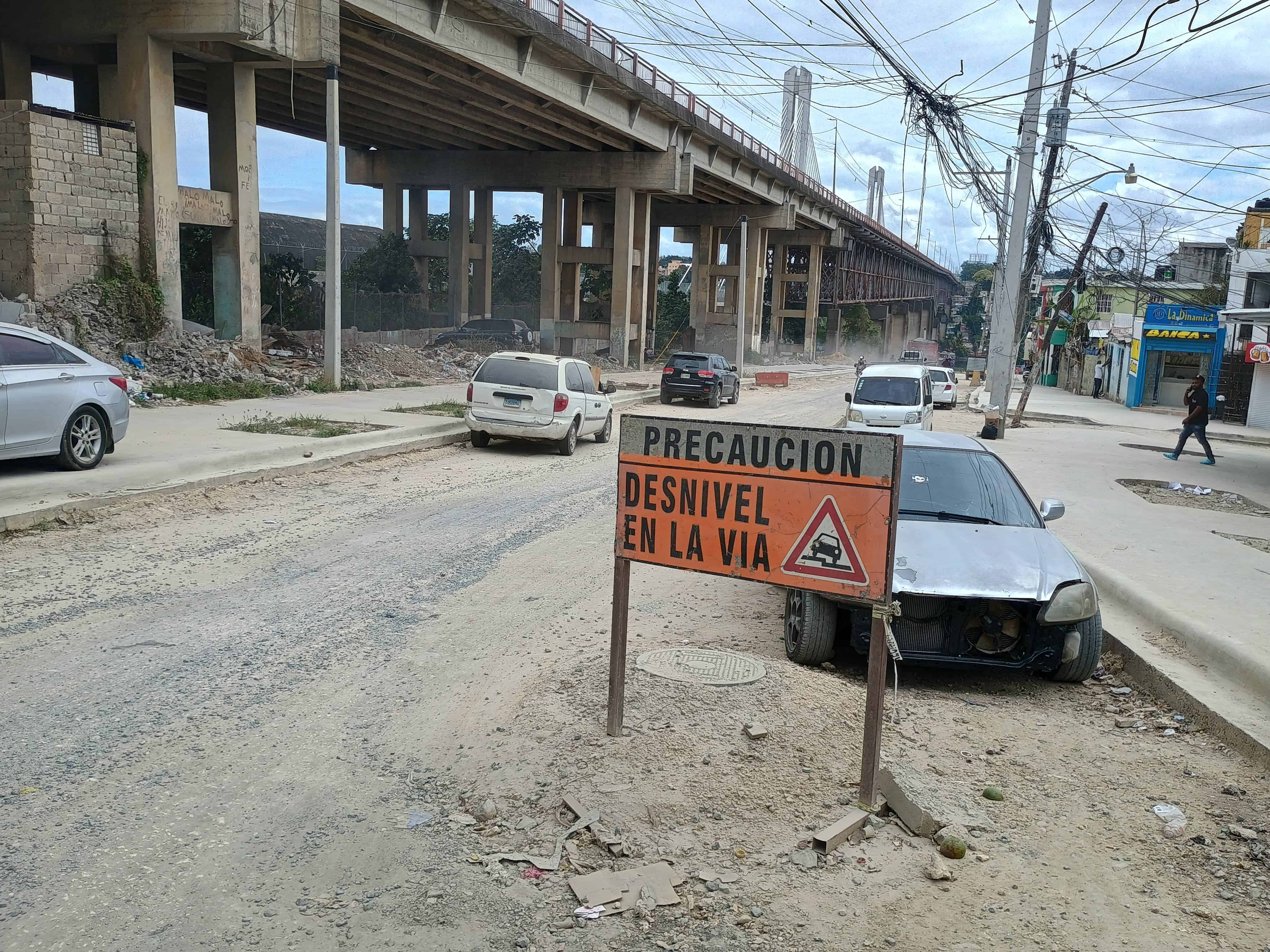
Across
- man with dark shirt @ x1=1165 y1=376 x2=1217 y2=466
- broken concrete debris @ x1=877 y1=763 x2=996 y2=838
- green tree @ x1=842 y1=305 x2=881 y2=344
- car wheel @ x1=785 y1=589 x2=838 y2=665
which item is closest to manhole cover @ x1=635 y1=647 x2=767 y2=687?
car wheel @ x1=785 y1=589 x2=838 y2=665

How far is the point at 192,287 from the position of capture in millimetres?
40062

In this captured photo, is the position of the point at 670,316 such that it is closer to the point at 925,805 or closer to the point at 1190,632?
the point at 1190,632

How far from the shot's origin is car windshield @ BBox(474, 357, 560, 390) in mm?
16609

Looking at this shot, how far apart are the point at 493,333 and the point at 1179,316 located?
98.4ft

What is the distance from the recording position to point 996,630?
6371 mm

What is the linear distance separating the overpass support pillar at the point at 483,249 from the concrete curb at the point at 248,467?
3957cm

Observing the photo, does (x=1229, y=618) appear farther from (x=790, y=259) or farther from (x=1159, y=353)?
(x=790, y=259)

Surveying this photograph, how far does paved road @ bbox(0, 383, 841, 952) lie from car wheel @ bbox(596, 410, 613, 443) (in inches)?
315

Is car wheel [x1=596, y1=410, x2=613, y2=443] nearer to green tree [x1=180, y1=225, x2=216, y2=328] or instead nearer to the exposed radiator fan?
the exposed radiator fan

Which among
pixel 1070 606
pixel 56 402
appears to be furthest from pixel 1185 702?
Result: pixel 56 402

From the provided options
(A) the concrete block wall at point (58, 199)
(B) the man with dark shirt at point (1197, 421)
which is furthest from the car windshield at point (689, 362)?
(A) the concrete block wall at point (58, 199)

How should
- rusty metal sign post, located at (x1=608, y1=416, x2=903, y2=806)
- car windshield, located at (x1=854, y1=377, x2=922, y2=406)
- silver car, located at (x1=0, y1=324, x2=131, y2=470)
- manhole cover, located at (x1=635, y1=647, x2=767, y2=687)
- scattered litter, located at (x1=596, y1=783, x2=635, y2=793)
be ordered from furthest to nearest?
car windshield, located at (x1=854, y1=377, x2=922, y2=406) < silver car, located at (x1=0, y1=324, x2=131, y2=470) < manhole cover, located at (x1=635, y1=647, x2=767, y2=687) < scattered litter, located at (x1=596, y1=783, x2=635, y2=793) < rusty metal sign post, located at (x1=608, y1=416, x2=903, y2=806)

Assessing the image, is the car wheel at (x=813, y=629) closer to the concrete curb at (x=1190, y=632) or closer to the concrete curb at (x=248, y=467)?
the concrete curb at (x=1190, y=632)

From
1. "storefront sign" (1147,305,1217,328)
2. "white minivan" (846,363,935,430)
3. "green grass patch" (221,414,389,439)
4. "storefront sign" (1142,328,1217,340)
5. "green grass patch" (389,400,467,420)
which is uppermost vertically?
"storefront sign" (1147,305,1217,328)
